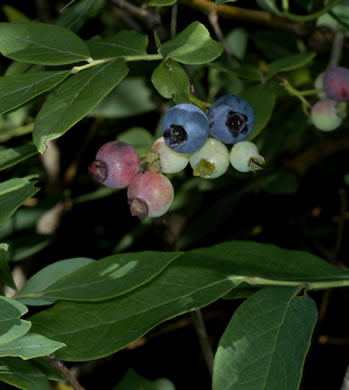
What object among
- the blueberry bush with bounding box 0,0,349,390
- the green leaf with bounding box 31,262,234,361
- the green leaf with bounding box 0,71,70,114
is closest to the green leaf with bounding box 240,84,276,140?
the blueberry bush with bounding box 0,0,349,390

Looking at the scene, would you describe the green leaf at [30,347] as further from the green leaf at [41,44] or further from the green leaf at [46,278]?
the green leaf at [41,44]

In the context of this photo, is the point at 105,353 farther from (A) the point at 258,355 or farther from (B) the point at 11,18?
(B) the point at 11,18

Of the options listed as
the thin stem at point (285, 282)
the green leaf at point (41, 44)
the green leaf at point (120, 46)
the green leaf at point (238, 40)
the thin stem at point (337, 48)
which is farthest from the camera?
the green leaf at point (238, 40)

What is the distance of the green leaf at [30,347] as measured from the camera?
37.7 inches

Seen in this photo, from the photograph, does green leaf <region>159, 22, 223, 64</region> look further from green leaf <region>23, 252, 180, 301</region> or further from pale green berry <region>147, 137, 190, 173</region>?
green leaf <region>23, 252, 180, 301</region>

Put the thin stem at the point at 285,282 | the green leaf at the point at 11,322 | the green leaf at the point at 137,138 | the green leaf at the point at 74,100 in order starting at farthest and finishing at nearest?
the green leaf at the point at 137,138 → the thin stem at the point at 285,282 → the green leaf at the point at 74,100 → the green leaf at the point at 11,322

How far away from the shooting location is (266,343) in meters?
1.25

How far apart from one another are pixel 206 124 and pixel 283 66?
18.1 inches

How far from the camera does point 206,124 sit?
1.12 meters

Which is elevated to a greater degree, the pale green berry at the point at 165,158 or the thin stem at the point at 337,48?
the pale green berry at the point at 165,158

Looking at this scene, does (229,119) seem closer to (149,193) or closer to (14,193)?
(149,193)

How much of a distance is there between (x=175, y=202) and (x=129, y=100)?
1.25 feet

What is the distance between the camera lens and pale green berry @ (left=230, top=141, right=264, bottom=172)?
45.8 inches

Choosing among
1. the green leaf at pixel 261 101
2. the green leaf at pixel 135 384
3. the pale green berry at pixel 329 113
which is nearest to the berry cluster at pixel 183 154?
the green leaf at pixel 261 101
